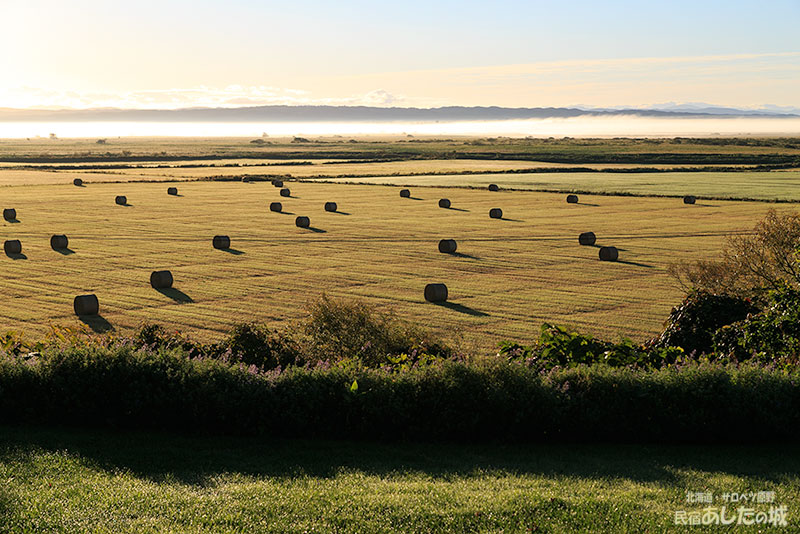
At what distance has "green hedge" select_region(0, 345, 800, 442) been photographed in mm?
13320

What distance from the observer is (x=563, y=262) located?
3844 centimetres

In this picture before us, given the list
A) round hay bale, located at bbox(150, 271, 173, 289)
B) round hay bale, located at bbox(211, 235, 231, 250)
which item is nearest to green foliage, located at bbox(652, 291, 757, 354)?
round hay bale, located at bbox(150, 271, 173, 289)

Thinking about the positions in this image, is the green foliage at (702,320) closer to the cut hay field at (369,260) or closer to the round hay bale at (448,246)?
the cut hay field at (369,260)

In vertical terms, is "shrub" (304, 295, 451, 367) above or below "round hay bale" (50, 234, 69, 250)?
above

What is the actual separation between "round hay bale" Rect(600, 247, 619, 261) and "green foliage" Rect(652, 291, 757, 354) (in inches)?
788

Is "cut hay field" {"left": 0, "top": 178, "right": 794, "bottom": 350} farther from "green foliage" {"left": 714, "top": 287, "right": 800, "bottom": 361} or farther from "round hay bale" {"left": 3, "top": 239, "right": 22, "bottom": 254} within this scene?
"green foliage" {"left": 714, "top": 287, "right": 800, "bottom": 361}

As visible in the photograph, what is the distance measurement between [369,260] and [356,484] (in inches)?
1103

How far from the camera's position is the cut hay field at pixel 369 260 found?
27047 mm

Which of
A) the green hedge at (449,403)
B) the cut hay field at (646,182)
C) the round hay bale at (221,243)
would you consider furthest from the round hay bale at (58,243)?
the cut hay field at (646,182)

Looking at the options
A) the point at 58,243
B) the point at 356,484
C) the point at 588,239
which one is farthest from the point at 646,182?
the point at 356,484

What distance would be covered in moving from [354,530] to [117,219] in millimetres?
50221

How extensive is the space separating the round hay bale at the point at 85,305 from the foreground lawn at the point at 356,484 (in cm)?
1344

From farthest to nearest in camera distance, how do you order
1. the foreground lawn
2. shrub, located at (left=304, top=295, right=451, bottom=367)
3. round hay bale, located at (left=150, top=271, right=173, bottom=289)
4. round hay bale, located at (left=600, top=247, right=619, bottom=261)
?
round hay bale, located at (left=600, top=247, right=619, bottom=261) → round hay bale, located at (left=150, top=271, right=173, bottom=289) → shrub, located at (left=304, top=295, right=451, bottom=367) → the foreground lawn

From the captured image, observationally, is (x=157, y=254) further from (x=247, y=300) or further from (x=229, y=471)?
(x=229, y=471)
